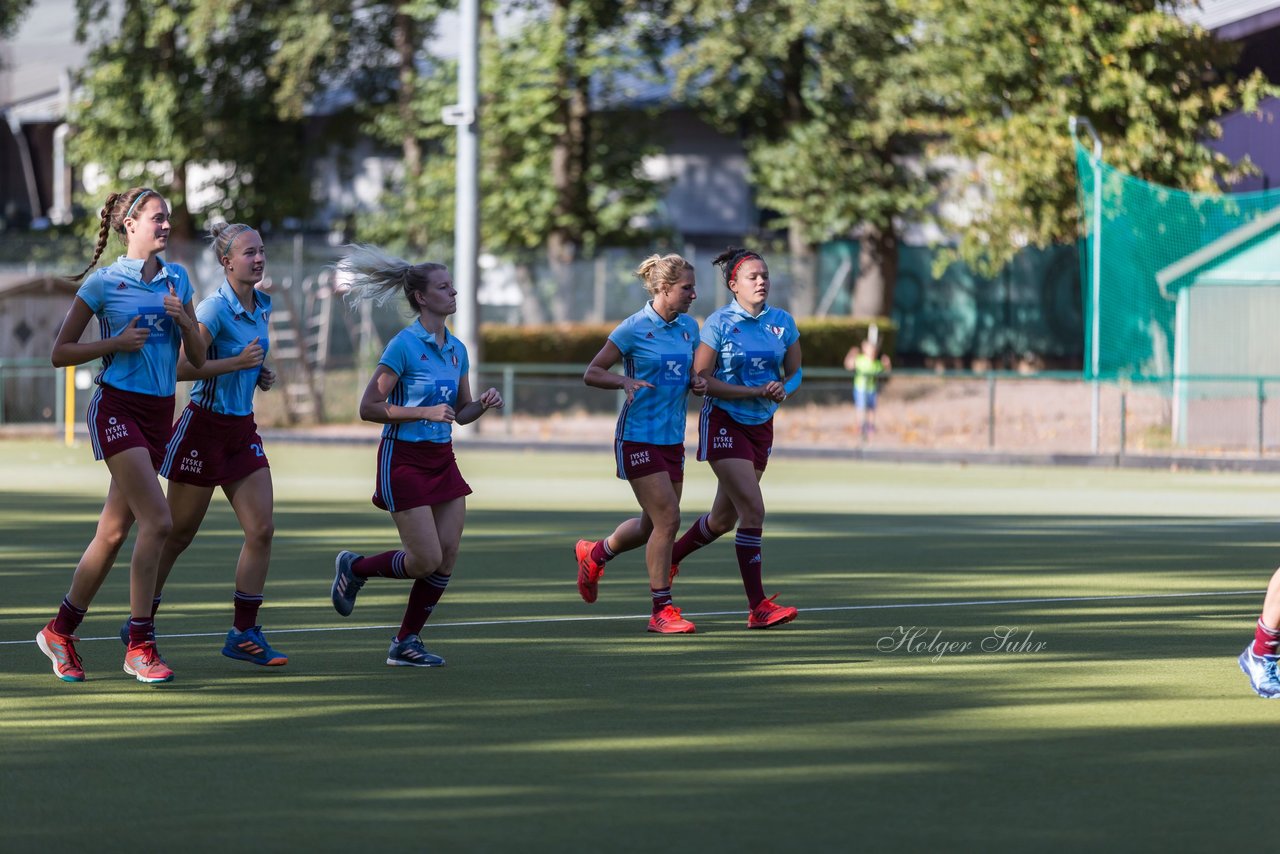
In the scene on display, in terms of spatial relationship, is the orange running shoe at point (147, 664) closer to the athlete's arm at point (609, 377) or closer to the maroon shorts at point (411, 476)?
the maroon shorts at point (411, 476)

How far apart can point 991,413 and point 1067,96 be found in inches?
214

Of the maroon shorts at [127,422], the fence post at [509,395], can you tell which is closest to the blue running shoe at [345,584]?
the maroon shorts at [127,422]

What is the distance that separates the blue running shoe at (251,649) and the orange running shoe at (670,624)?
2.03 meters

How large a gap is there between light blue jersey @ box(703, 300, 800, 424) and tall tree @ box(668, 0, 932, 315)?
2419 cm

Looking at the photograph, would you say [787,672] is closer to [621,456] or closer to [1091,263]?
[621,456]

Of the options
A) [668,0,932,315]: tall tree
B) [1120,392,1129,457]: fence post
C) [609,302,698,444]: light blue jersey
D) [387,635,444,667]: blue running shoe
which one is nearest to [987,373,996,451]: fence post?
[1120,392,1129,457]: fence post

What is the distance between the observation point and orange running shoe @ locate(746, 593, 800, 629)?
1091 centimetres

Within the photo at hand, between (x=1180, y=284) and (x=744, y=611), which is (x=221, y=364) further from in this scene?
(x=1180, y=284)

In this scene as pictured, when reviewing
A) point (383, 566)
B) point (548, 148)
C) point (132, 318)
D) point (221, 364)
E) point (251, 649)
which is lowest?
point (251, 649)

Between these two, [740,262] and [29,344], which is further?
[29,344]

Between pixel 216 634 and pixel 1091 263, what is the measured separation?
1969 cm

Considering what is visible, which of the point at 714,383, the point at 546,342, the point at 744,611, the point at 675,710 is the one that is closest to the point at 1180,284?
the point at 546,342

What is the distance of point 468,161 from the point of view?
105ft

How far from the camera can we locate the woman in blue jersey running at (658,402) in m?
10.7
